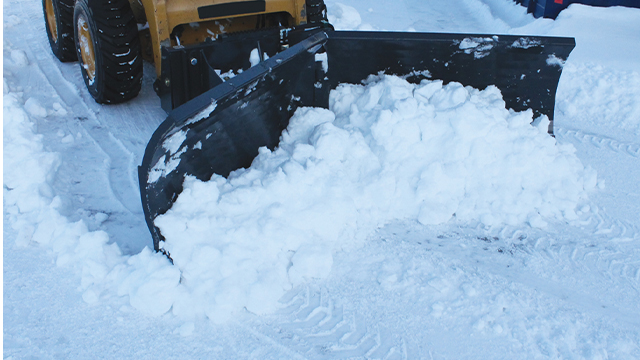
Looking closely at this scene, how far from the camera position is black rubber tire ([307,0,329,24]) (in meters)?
3.48

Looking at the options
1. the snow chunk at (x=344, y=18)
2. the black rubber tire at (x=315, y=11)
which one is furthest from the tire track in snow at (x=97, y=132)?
the snow chunk at (x=344, y=18)

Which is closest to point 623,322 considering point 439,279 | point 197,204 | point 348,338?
point 439,279

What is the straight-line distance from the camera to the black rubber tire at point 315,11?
348 centimetres

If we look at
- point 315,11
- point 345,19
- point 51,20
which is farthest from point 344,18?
point 51,20

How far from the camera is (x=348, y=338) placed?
2.00m

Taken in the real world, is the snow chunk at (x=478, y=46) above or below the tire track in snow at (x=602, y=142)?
above

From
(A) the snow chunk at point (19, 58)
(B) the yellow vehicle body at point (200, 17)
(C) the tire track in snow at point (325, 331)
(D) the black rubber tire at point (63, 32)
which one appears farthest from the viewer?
(A) the snow chunk at point (19, 58)

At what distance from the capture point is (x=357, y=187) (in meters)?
2.61

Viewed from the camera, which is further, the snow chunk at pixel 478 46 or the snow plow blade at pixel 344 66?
the snow chunk at pixel 478 46

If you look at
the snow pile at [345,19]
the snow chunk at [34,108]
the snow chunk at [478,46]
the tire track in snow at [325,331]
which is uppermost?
the snow chunk at [478,46]

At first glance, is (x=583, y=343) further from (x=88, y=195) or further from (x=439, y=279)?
(x=88, y=195)

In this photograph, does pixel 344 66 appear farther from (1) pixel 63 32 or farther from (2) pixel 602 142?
(1) pixel 63 32

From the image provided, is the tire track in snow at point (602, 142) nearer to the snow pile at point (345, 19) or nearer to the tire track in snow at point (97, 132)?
the snow pile at point (345, 19)

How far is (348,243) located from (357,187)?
32 cm
